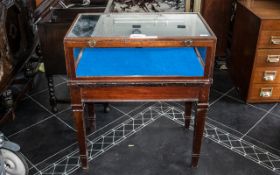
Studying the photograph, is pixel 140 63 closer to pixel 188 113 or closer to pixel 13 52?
pixel 188 113

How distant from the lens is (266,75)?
2979 mm

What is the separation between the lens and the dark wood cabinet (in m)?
3.51

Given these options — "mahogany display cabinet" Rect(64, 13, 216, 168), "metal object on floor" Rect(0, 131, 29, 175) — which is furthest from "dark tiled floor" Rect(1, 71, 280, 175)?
"mahogany display cabinet" Rect(64, 13, 216, 168)

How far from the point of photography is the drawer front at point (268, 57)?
288 cm

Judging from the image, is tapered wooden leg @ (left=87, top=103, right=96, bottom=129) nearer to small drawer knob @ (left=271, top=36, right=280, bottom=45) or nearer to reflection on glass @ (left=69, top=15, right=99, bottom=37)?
reflection on glass @ (left=69, top=15, right=99, bottom=37)

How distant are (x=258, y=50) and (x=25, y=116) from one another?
232cm

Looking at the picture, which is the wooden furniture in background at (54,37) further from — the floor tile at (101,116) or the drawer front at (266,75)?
the drawer front at (266,75)

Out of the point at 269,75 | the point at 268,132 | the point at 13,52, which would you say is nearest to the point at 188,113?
the point at 268,132

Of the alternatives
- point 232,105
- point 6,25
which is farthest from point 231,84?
point 6,25

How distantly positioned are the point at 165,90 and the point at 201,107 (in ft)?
0.87

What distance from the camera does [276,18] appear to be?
270 cm

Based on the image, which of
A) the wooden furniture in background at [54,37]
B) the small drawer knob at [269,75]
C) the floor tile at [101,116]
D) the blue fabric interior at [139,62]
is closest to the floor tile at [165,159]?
the floor tile at [101,116]

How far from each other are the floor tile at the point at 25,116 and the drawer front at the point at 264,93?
2.05m

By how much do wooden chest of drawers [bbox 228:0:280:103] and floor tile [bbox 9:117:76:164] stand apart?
1808 millimetres
